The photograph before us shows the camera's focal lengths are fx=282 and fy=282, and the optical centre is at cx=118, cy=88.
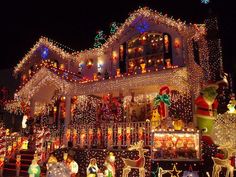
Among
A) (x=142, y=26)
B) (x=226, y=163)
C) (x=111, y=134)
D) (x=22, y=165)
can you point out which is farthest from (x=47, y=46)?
(x=226, y=163)

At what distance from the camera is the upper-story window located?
615 inches

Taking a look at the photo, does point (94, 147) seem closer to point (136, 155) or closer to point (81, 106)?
point (136, 155)

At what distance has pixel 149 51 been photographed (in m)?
16.5

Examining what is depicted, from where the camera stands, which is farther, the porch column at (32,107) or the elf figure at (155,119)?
→ the porch column at (32,107)

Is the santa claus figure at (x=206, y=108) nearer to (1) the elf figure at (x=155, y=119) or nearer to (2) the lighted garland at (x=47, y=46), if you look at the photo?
(1) the elf figure at (x=155, y=119)

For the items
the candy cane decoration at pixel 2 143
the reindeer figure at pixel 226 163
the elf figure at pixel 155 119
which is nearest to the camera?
the reindeer figure at pixel 226 163

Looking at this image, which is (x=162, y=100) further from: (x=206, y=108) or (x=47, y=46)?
(x=47, y=46)

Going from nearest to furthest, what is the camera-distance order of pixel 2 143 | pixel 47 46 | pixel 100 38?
pixel 2 143 → pixel 100 38 → pixel 47 46

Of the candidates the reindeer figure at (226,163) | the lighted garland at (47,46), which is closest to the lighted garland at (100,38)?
the lighted garland at (47,46)

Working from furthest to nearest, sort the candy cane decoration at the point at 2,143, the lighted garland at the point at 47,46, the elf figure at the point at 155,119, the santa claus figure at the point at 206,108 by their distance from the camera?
the lighted garland at the point at 47,46 → the candy cane decoration at the point at 2,143 → the santa claus figure at the point at 206,108 → the elf figure at the point at 155,119

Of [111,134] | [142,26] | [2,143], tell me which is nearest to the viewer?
[111,134]

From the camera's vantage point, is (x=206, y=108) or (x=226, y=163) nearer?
(x=226, y=163)

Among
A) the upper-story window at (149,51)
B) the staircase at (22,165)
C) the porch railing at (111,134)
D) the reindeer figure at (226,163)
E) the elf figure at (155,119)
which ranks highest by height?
the upper-story window at (149,51)

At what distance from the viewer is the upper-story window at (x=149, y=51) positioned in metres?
15.6
